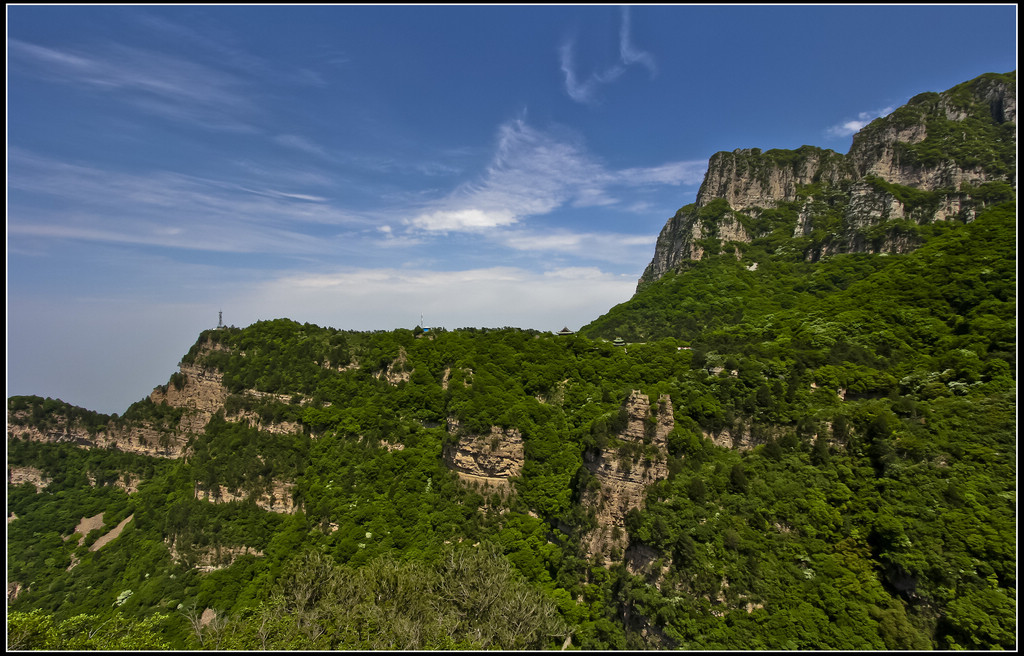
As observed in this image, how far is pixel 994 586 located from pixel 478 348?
132 ft

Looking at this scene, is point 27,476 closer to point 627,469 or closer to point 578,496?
point 578,496

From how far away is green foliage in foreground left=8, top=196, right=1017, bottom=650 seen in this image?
21375mm

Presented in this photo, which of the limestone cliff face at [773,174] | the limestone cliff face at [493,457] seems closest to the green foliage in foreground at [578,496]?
the limestone cliff face at [493,457]

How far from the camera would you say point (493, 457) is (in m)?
37.4

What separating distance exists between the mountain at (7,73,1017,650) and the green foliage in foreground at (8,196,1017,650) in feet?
0.64

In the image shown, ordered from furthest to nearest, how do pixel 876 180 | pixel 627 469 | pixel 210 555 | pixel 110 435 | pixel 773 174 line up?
pixel 773 174
pixel 876 180
pixel 110 435
pixel 210 555
pixel 627 469

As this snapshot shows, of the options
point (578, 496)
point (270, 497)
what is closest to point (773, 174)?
point (578, 496)

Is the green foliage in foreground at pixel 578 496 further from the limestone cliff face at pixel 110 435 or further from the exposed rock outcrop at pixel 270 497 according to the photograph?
the limestone cliff face at pixel 110 435

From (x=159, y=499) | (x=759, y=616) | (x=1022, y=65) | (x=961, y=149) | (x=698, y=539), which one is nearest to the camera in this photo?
(x=1022, y=65)

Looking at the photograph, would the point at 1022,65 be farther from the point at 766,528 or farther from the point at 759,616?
the point at 759,616

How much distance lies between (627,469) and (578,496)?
528cm

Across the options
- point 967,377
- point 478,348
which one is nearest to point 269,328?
point 478,348

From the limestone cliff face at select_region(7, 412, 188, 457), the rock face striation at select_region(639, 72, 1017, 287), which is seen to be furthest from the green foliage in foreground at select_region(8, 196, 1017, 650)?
the rock face striation at select_region(639, 72, 1017, 287)

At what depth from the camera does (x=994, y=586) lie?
18516 mm
